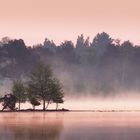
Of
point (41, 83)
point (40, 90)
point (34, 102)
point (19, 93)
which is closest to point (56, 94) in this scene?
point (34, 102)

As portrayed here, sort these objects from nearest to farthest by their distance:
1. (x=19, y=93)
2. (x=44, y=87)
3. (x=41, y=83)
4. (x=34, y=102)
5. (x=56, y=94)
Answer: (x=34, y=102) < (x=19, y=93) < (x=56, y=94) < (x=44, y=87) < (x=41, y=83)

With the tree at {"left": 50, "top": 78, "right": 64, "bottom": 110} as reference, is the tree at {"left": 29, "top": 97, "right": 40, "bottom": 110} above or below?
below

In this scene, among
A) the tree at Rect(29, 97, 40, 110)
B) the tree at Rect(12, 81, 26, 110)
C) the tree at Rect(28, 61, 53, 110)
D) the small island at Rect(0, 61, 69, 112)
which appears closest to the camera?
the tree at Rect(29, 97, 40, 110)

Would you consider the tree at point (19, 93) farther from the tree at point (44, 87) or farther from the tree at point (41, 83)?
the tree at point (41, 83)

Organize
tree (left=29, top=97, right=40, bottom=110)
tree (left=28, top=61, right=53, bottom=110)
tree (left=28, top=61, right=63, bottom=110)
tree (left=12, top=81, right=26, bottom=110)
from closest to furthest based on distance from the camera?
1. tree (left=29, top=97, right=40, bottom=110)
2. tree (left=12, top=81, right=26, bottom=110)
3. tree (left=28, top=61, right=63, bottom=110)
4. tree (left=28, top=61, right=53, bottom=110)

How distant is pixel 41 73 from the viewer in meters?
106

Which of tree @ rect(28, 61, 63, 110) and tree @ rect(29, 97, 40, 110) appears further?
tree @ rect(28, 61, 63, 110)

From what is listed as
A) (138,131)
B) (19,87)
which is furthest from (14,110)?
(138,131)

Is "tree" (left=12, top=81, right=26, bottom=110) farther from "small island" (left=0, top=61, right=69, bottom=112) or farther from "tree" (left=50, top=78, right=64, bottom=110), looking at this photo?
"tree" (left=50, top=78, right=64, bottom=110)

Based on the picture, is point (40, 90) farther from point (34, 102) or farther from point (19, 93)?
point (19, 93)

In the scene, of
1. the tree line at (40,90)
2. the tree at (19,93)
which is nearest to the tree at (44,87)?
the tree line at (40,90)

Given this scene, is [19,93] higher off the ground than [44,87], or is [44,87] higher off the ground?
[44,87]

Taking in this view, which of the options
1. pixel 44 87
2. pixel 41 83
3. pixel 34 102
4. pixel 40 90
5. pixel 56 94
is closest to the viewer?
pixel 34 102

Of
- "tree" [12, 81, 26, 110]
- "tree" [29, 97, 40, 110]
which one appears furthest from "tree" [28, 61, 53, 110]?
"tree" [12, 81, 26, 110]
